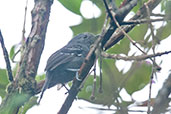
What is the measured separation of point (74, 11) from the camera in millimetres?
2990

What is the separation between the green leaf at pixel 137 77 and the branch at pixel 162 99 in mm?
1086

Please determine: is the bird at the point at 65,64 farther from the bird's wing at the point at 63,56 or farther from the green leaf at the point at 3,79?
the green leaf at the point at 3,79

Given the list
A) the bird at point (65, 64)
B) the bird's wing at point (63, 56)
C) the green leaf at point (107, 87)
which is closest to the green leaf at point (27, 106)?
the green leaf at point (107, 87)

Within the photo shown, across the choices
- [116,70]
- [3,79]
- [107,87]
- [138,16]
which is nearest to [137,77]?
[116,70]

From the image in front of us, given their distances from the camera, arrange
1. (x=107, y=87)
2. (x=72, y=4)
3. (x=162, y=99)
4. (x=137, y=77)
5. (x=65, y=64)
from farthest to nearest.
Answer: (x=65, y=64) → (x=72, y=4) → (x=137, y=77) → (x=107, y=87) → (x=162, y=99)

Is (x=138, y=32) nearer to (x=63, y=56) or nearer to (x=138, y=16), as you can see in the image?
(x=138, y=16)

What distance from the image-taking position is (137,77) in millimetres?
2096

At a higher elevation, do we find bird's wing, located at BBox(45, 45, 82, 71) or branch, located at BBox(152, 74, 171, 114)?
bird's wing, located at BBox(45, 45, 82, 71)

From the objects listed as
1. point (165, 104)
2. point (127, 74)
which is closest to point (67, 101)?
point (127, 74)

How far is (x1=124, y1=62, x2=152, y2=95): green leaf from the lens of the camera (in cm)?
208

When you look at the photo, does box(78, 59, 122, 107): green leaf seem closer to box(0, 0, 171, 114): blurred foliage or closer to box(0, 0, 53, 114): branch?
box(0, 0, 171, 114): blurred foliage

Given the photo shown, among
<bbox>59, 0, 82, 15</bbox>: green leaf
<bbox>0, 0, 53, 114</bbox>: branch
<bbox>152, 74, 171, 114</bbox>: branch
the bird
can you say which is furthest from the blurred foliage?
the bird

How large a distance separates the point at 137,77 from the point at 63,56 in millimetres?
2330

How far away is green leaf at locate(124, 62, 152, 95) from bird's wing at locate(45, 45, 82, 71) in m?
2.01
